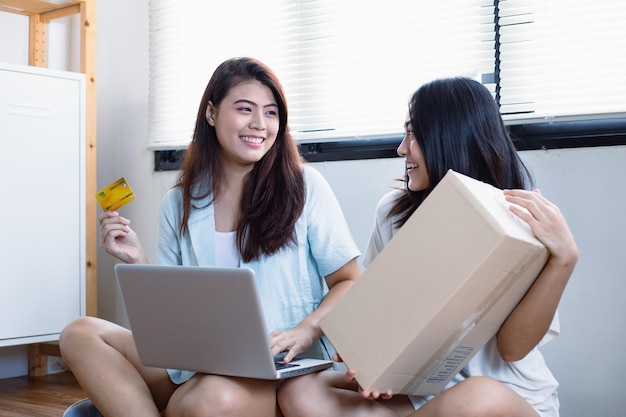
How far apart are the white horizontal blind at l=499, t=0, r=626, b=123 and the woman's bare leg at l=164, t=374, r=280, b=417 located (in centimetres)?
95

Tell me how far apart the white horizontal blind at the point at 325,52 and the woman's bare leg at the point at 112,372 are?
948 millimetres

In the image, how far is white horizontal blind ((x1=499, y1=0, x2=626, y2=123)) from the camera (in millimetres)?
1795

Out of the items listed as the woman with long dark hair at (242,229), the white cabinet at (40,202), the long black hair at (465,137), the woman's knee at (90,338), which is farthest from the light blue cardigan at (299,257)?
the white cabinet at (40,202)

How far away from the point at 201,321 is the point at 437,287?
1.40 feet

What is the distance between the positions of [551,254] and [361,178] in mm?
1088

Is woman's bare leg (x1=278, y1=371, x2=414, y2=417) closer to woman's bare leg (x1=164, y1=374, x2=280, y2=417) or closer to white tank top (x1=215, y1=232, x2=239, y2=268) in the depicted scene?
woman's bare leg (x1=164, y1=374, x2=280, y2=417)

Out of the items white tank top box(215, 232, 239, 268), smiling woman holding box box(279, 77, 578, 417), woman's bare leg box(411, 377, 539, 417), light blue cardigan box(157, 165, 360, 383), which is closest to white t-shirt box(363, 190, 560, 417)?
smiling woman holding box box(279, 77, 578, 417)

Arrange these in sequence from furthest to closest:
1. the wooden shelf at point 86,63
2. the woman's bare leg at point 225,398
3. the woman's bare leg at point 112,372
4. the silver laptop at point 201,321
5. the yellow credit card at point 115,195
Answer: the wooden shelf at point 86,63
the yellow credit card at point 115,195
the woman's bare leg at point 112,372
the woman's bare leg at point 225,398
the silver laptop at point 201,321

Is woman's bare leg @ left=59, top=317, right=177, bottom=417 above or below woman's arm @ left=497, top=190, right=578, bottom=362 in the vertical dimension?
below

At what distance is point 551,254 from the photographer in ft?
3.81

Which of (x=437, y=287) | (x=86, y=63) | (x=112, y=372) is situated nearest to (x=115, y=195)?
(x=112, y=372)

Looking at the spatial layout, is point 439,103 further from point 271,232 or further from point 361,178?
point 361,178

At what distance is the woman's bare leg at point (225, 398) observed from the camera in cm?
135

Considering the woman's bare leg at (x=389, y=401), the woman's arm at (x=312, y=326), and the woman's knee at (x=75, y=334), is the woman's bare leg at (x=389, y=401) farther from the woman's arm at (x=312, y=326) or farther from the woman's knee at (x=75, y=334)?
the woman's knee at (x=75, y=334)
